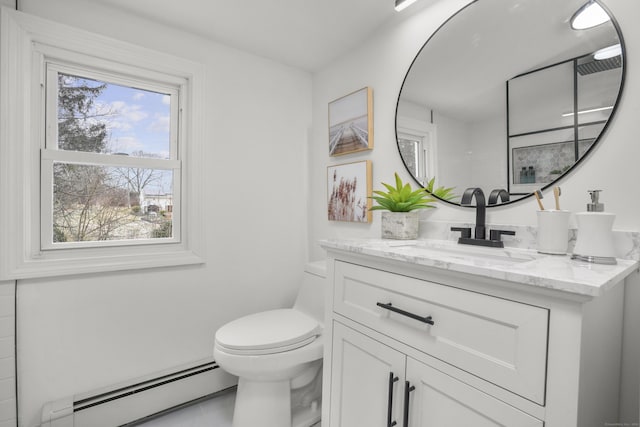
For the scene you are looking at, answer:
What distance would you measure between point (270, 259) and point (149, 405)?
105 cm

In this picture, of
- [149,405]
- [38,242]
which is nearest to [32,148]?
[38,242]

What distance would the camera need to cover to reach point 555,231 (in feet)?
3.14

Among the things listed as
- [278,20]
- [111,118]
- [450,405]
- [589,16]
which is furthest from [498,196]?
[111,118]

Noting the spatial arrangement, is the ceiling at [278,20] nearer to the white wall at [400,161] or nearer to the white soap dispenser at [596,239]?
the white wall at [400,161]

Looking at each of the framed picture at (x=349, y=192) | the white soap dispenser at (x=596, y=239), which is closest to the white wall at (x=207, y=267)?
the framed picture at (x=349, y=192)

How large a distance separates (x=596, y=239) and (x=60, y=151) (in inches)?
87.4

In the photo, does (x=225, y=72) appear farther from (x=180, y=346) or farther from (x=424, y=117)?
(x=180, y=346)

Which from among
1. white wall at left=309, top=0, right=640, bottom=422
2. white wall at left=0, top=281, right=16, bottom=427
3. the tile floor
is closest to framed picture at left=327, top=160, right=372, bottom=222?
white wall at left=309, top=0, right=640, bottom=422

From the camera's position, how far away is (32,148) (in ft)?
4.73

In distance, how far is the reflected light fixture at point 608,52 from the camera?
0.96 meters

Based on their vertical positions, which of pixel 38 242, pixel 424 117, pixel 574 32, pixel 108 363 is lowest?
pixel 108 363

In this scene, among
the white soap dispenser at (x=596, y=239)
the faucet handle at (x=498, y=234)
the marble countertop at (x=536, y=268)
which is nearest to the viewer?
the marble countertop at (x=536, y=268)

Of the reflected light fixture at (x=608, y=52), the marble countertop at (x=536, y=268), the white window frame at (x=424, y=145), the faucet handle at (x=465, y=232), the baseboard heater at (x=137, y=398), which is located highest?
the reflected light fixture at (x=608, y=52)

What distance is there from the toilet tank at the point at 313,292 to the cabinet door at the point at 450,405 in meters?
0.84
